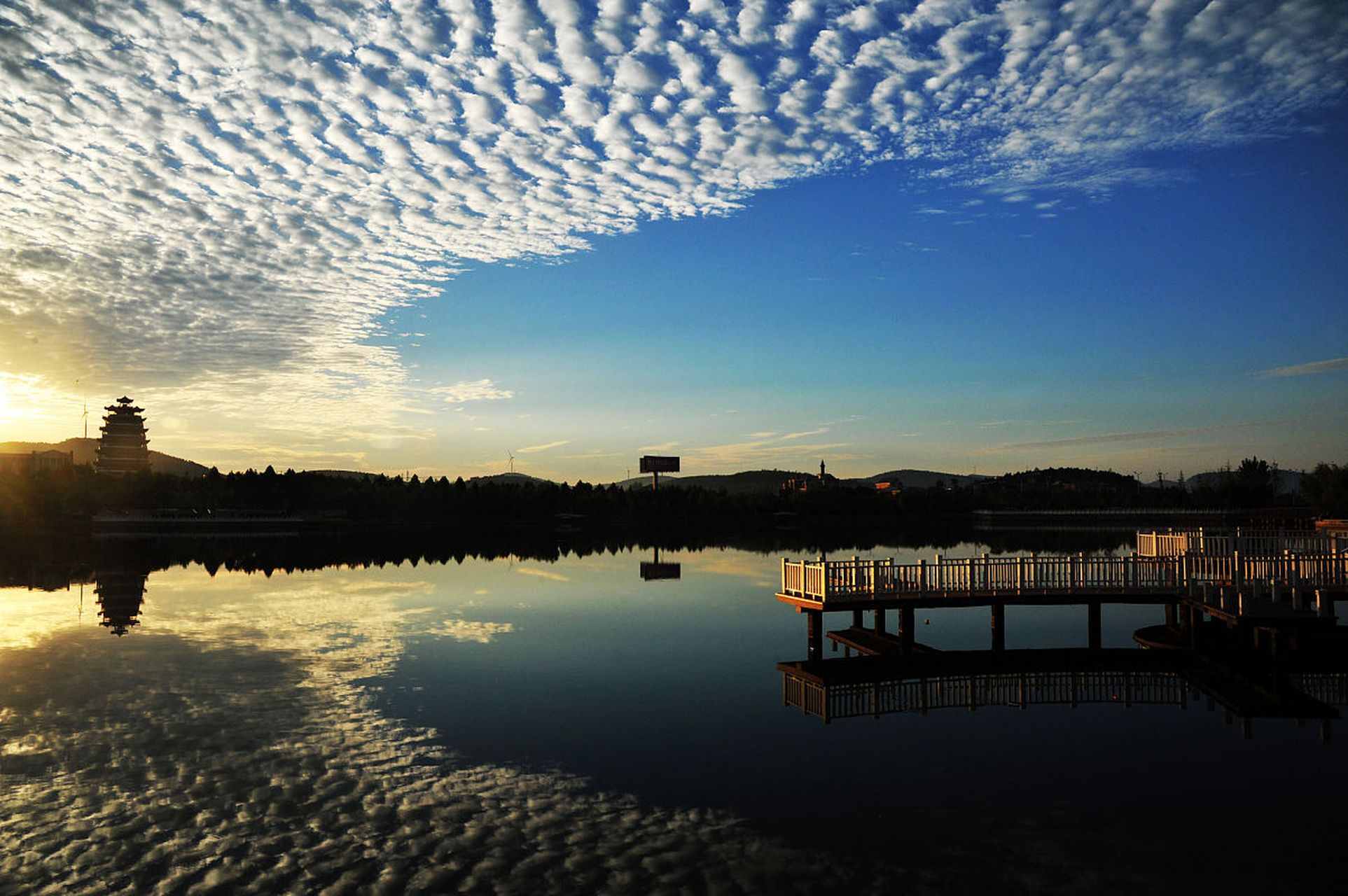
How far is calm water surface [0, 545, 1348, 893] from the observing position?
12.3m

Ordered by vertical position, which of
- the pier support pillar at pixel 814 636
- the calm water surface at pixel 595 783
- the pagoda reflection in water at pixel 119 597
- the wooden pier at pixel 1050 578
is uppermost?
the wooden pier at pixel 1050 578

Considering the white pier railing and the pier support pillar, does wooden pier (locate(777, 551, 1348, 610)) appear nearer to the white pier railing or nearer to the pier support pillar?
the white pier railing

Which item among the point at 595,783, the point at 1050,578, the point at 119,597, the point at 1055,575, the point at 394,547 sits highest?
the point at 1055,575

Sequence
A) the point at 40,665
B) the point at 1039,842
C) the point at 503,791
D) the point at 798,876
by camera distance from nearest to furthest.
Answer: the point at 798,876
the point at 1039,842
the point at 503,791
the point at 40,665

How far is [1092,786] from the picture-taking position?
15.9 m

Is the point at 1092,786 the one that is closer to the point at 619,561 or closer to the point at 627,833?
the point at 627,833

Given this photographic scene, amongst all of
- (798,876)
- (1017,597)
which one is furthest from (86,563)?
(798,876)

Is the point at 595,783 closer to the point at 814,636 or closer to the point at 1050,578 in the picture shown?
the point at 814,636

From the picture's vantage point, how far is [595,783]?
1594 cm

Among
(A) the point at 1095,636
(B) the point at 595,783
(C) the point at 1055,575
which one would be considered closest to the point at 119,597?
(B) the point at 595,783

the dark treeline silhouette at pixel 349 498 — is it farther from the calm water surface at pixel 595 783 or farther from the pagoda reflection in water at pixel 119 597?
the calm water surface at pixel 595 783

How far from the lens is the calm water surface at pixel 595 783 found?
483 inches

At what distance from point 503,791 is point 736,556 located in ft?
222

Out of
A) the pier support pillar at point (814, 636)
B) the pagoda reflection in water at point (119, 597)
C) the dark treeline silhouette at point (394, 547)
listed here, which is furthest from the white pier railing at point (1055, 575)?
the dark treeline silhouette at point (394, 547)
